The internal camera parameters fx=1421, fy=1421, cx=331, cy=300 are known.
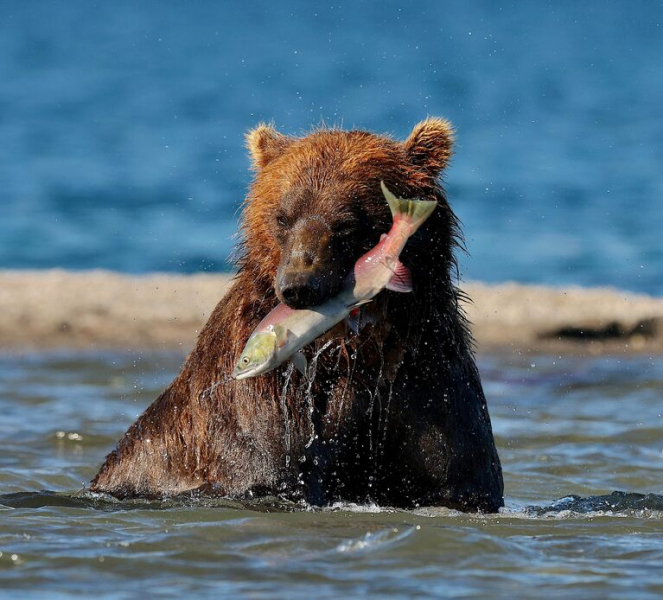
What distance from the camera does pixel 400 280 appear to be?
657 centimetres

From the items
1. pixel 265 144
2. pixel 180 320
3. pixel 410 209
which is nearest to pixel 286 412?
pixel 410 209

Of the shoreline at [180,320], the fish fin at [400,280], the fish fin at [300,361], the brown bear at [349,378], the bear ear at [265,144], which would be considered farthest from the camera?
the shoreline at [180,320]

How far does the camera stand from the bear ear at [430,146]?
743 cm

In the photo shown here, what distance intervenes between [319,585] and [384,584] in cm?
26

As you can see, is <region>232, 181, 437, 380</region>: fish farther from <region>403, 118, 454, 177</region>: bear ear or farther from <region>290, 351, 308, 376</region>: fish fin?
<region>403, 118, 454, 177</region>: bear ear

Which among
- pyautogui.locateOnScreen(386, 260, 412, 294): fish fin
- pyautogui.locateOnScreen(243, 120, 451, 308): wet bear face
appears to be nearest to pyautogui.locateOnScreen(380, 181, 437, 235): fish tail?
pyautogui.locateOnScreen(386, 260, 412, 294): fish fin

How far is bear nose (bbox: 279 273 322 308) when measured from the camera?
20.9 feet

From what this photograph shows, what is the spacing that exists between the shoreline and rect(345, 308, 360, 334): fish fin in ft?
25.0

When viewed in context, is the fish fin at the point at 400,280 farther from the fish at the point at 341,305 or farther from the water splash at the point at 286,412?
the water splash at the point at 286,412

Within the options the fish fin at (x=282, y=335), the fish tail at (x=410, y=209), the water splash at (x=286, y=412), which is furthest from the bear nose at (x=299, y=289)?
the water splash at (x=286, y=412)

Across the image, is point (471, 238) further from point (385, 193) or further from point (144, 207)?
point (385, 193)

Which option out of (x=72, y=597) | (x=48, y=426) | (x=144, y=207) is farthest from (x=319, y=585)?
(x=144, y=207)

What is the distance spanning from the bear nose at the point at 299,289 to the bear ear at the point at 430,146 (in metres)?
1.29

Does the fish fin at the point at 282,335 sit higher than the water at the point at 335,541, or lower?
higher
